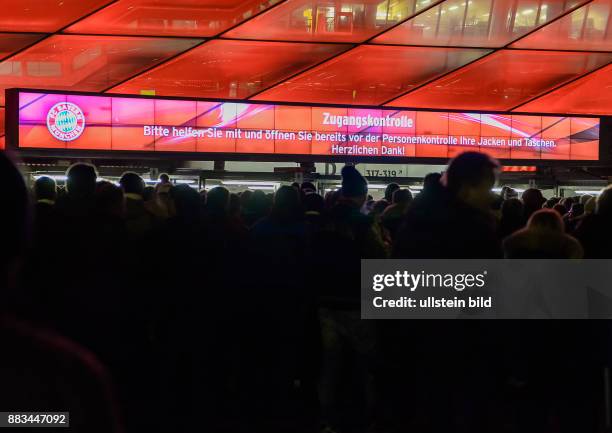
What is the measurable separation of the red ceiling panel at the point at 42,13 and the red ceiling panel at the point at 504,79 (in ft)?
32.3

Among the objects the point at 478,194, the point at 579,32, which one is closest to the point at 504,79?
the point at 579,32

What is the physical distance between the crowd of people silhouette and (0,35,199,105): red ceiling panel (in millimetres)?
14248

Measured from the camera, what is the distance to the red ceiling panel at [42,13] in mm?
19750

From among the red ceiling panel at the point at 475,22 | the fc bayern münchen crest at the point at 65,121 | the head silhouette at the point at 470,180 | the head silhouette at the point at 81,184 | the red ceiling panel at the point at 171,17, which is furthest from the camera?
the red ceiling panel at the point at 475,22

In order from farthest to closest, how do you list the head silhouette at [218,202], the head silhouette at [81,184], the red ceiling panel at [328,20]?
the red ceiling panel at [328,20]
the head silhouette at [218,202]
the head silhouette at [81,184]

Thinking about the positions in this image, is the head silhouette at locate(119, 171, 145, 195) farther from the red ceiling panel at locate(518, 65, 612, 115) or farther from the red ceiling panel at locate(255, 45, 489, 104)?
the red ceiling panel at locate(518, 65, 612, 115)

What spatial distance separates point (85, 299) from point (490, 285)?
227 centimetres

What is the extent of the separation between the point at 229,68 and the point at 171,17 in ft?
9.42

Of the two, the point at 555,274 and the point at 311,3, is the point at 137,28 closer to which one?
the point at 311,3

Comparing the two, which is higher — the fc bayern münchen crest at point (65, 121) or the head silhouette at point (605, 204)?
the fc bayern münchen crest at point (65, 121)

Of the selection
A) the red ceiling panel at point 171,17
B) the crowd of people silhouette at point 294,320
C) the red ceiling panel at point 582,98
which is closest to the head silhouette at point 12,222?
the crowd of people silhouette at point 294,320

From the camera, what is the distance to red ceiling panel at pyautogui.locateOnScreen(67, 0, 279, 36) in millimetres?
20297

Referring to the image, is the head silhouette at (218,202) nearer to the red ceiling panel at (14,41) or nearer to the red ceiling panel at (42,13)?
the red ceiling panel at (42,13)

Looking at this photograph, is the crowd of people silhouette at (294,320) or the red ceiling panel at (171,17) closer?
the crowd of people silhouette at (294,320)
